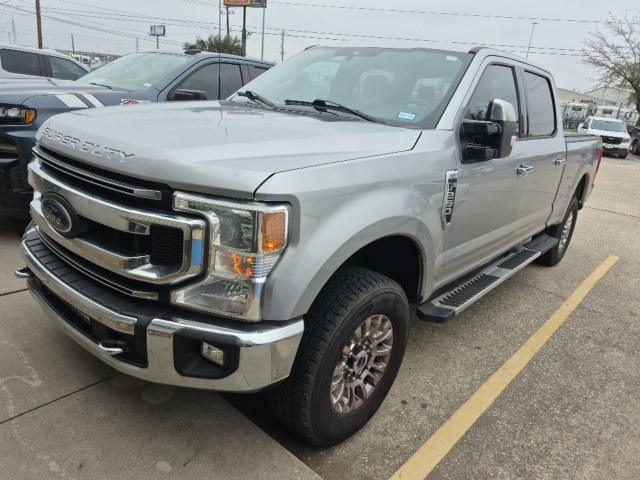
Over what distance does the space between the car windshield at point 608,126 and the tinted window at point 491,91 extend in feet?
75.5

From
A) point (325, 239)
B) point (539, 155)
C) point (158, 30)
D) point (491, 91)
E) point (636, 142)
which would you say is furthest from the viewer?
point (158, 30)

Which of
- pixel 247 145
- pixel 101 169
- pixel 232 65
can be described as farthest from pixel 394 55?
pixel 232 65

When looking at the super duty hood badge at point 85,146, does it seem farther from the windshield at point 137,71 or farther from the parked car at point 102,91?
the windshield at point 137,71

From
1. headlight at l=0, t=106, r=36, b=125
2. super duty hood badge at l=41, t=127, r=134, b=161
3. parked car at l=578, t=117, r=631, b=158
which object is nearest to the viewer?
super duty hood badge at l=41, t=127, r=134, b=161

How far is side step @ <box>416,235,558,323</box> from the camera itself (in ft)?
9.10

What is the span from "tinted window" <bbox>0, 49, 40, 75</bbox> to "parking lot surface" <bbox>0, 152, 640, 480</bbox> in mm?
5414

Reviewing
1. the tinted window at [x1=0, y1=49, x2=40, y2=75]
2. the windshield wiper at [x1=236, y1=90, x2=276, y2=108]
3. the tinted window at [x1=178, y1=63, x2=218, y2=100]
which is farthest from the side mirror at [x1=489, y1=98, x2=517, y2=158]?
the tinted window at [x1=0, y1=49, x2=40, y2=75]

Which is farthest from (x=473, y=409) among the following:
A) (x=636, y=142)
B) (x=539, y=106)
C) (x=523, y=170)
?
(x=636, y=142)

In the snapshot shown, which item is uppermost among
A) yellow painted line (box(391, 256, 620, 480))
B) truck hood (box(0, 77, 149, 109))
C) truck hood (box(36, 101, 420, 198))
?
truck hood (box(36, 101, 420, 198))

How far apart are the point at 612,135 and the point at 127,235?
81.7 feet

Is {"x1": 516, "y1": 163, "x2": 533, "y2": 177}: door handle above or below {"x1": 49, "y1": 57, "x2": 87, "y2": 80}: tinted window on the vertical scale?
below

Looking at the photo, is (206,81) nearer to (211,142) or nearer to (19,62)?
(211,142)

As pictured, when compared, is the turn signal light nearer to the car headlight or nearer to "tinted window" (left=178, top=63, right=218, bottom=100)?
the car headlight

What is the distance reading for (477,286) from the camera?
3322 mm
